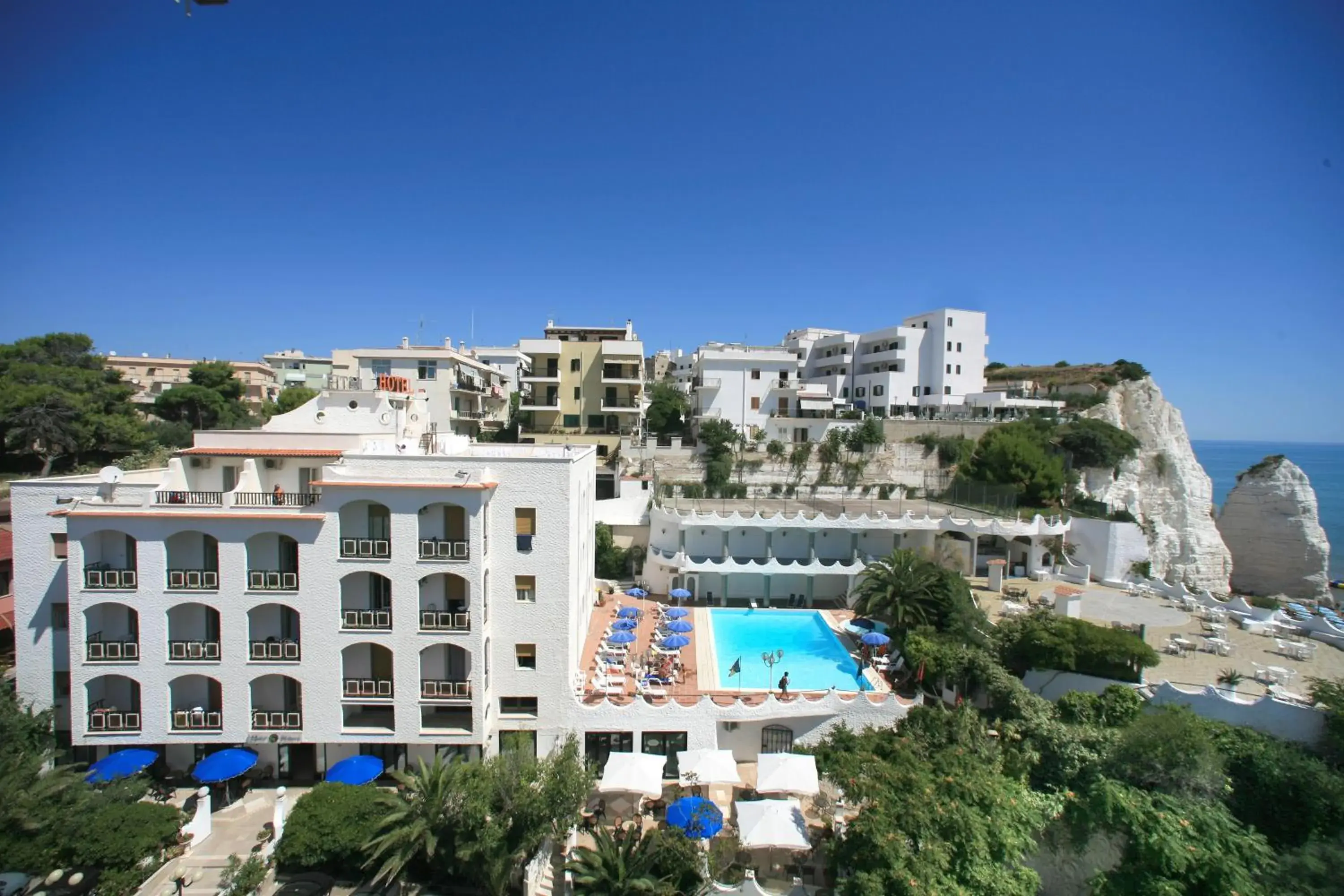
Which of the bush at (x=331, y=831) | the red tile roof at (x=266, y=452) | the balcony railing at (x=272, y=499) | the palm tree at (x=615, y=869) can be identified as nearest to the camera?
the palm tree at (x=615, y=869)

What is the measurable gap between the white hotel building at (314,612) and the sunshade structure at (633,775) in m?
1.55

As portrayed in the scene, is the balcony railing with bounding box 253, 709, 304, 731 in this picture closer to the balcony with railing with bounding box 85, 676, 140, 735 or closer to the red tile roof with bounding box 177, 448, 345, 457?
the balcony with railing with bounding box 85, 676, 140, 735

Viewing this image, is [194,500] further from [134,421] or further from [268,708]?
[134,421]

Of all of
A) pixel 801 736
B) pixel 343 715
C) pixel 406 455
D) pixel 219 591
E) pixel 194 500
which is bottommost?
pixel 801 736

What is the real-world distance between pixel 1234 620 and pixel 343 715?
117ft

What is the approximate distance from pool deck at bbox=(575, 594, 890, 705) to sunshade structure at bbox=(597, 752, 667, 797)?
6.70 feet

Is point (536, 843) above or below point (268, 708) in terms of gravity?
below

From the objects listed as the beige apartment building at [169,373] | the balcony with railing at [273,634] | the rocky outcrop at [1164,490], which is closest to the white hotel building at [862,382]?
the rocky outcrop at [1164,490]

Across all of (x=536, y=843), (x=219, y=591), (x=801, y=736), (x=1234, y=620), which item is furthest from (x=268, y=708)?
(x=1234, y=620)

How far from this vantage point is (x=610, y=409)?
46.5m

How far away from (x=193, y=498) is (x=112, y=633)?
484 centimetres

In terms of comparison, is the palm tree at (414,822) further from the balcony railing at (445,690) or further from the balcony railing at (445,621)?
the balcony railing at (445,621)

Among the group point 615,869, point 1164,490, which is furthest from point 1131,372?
point 615,869

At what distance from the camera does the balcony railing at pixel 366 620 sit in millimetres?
17391
